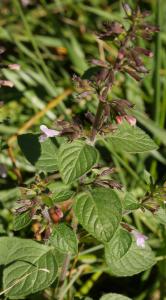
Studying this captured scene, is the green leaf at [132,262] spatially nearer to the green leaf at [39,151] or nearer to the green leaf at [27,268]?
the green leaf at [27,268]

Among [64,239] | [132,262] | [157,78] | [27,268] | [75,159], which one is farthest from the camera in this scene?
[157,78]

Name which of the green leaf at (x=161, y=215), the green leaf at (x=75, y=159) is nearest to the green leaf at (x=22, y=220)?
the green leaf at (x=75, y=159)

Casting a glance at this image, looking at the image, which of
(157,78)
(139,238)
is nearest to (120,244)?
(139,238)

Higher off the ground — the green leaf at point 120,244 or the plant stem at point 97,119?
the plant stem at point 97,119

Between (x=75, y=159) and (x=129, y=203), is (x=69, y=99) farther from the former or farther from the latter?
(x=75, y=159)

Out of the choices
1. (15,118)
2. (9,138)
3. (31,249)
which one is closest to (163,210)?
(31,249)

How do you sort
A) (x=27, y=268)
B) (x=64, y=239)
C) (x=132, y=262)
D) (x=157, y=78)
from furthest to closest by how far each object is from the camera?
(x=157, y=78), (x=132, y=262), (x=27, y=268), (x=64, y=239)

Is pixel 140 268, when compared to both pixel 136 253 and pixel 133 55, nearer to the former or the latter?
pixel 136 253

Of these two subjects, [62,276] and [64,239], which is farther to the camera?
[62,276]

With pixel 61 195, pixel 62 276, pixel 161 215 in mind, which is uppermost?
pixel 61 195
